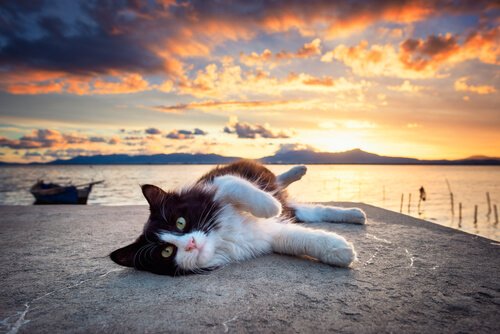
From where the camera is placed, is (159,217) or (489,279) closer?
(489,279)

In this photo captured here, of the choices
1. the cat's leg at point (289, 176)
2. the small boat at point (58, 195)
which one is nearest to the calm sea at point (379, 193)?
the cat's leg at point (289, 176)

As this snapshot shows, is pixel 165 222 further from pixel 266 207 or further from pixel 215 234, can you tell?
pixel 266 207

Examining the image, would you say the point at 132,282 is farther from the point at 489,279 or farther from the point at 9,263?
the point at 489,279

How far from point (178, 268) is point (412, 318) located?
4.00ft

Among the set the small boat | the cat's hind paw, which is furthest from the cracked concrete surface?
the small boat

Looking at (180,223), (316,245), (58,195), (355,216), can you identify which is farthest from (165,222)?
(58,195)

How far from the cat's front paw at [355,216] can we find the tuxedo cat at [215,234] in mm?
1022

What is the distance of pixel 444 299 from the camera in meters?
1.42

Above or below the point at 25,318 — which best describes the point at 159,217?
above

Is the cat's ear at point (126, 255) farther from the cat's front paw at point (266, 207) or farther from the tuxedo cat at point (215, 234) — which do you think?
the cat's front paw at point (266, 207)

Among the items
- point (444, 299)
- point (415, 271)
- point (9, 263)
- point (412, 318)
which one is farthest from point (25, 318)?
point (415, 271)

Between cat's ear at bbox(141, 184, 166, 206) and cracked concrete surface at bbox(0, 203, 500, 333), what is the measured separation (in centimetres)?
49

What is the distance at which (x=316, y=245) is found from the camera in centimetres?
191

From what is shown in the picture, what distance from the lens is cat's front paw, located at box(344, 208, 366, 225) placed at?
10.2 feet
